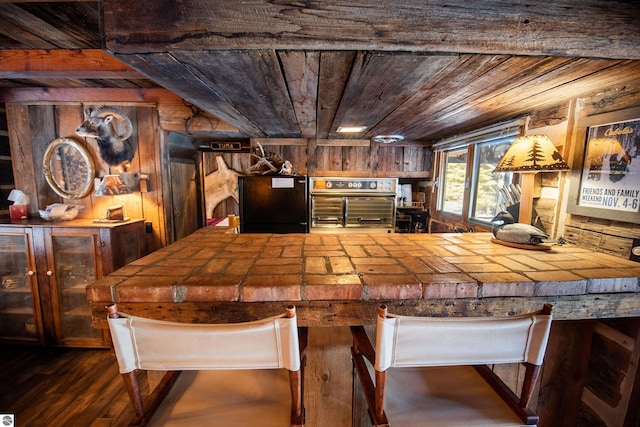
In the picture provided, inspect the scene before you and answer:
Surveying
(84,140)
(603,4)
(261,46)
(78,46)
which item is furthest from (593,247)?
(84,140)

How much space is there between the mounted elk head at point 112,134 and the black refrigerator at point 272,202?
1131 millimetres

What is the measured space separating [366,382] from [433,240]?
94 centimetres

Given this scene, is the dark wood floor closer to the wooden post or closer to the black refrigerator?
the black refrigerator

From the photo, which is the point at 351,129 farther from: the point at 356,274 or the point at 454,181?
the point at 356,274

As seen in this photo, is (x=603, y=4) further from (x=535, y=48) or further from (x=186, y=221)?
(x=186, y=221)

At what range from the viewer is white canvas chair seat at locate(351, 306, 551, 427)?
0.65 metres

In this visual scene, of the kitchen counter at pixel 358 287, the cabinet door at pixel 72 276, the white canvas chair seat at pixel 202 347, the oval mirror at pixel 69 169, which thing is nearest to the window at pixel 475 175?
the kitchen counter at pixel 358 287

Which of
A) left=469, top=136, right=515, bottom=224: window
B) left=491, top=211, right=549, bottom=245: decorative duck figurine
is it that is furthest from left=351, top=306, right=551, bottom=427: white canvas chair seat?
left=469, top=136, right=515, bottom=224: window

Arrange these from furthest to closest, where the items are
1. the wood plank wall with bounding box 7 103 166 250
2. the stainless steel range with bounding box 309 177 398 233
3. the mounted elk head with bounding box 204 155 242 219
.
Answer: the mounted elk head with bounding box 204 155 242 219 → the stainless steel range with bounding box 309 177 398 233 → the wood plank wall with bounding box 7 103 166 250

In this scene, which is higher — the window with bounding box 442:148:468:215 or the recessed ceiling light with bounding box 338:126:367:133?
the recessed ceiling light with bounding box 338:126:367:133

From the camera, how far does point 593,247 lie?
4.31 ft

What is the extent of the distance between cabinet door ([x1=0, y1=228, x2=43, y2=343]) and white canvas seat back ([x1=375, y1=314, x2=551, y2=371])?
309 centimetres

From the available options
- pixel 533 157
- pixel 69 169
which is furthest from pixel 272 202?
pixel 533 157

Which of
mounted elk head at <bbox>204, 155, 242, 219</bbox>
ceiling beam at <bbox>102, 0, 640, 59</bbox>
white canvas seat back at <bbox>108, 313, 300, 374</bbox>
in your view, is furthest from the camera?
mounted elk head at <bbox>204, 155, 242, 219</bbox>
